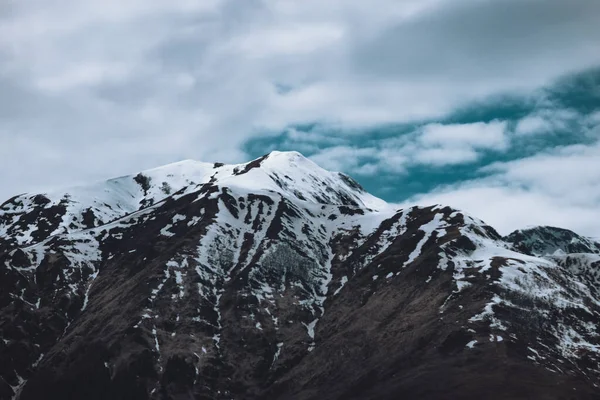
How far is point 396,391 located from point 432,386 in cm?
983

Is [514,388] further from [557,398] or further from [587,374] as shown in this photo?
[587,374]

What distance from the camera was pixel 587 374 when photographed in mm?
197000

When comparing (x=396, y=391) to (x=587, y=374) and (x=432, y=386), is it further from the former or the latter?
(x=587, y=374)

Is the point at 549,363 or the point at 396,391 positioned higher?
the point at 549,363

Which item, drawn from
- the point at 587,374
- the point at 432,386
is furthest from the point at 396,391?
the point at 587,374

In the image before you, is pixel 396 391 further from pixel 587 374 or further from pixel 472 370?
pixel 587 374

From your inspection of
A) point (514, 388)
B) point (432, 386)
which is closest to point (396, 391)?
point (432, 386)

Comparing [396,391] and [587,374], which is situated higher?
[587,374]

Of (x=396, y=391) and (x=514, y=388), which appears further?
(x=396, y=391)

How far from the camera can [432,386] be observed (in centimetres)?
19625

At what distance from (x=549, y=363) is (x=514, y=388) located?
20.7 meters

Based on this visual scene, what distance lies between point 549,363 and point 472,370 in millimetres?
20631

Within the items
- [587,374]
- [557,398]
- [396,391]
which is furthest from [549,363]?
[396,391]

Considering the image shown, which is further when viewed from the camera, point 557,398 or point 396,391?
point 396,391
